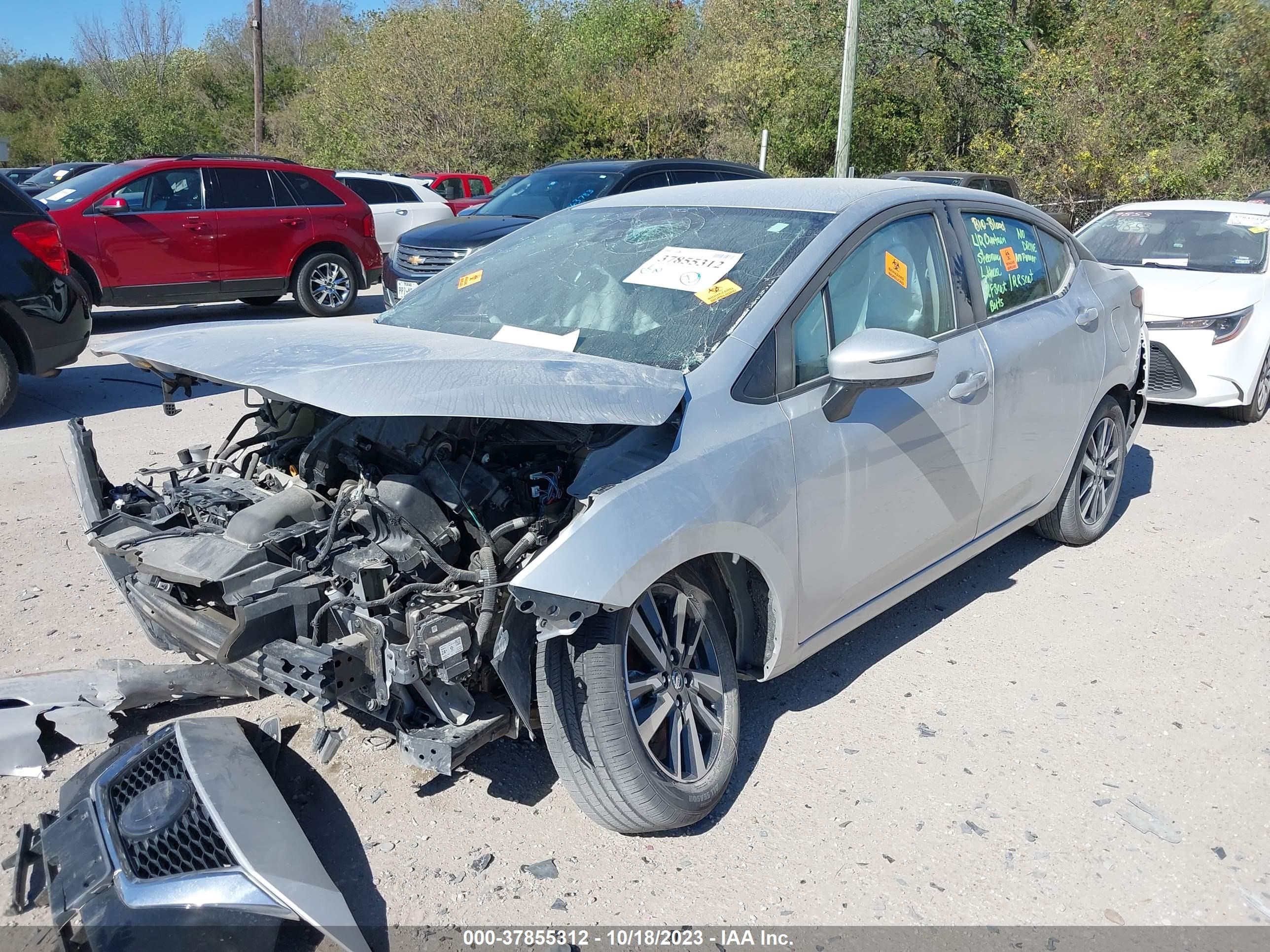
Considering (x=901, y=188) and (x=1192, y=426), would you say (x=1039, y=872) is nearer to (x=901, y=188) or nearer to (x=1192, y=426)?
(x=901, y=188)

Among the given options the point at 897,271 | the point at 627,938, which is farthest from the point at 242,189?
the point at 627,938

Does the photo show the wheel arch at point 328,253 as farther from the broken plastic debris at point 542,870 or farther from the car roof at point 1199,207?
the broken plastic debris at point 542,870

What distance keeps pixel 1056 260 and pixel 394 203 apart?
44.4 ft

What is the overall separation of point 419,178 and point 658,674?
1798cm

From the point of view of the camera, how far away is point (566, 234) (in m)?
4.12

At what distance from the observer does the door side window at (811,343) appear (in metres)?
3.21

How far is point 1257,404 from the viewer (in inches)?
314

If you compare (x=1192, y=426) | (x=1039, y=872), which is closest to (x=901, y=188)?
(x=1039, y=872)

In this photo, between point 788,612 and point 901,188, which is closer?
point 788,612

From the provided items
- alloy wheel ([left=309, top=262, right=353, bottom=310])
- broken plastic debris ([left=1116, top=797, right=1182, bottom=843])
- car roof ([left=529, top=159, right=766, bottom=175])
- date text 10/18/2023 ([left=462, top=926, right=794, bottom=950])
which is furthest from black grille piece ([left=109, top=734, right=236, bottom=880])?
alloy wheel ([left=309, top=262, right=353, bottom=310])

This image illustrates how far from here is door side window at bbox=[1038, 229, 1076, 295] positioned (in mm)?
4676

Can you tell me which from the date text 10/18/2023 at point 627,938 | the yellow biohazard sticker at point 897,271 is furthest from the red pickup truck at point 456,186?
the date text 10/18/2023 at point 627,938

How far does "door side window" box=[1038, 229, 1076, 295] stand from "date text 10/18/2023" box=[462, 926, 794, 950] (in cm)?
329

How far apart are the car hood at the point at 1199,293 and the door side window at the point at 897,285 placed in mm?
4307
